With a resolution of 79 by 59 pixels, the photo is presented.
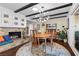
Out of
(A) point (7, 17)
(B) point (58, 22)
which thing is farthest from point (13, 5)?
(B) point (58, 22)

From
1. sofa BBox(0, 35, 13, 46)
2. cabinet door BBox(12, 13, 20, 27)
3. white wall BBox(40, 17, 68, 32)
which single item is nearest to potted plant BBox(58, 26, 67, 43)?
white wall BBox(40, 17, 68, 32)

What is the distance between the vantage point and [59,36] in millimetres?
2516

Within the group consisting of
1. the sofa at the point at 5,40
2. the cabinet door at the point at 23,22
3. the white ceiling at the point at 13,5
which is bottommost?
the sofa at the point at 5,40

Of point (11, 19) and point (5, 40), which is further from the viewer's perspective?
→ point (11, 19)

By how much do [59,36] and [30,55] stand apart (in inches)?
34.7

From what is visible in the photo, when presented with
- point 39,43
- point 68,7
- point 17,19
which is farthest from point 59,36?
point 17,19

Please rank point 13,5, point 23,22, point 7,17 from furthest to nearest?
1. point 23,22
2. point 7,17
3. point 13,5

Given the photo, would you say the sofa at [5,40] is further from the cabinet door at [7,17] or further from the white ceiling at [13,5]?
the white ceiling at [13,5]

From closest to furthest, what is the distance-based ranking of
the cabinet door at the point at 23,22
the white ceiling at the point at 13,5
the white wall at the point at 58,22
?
the white ceiling at the point at 13,5
the white wall at the point at 58,22
the cabinet door at the point at 23,22

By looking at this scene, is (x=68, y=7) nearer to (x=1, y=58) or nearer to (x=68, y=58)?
(x=68, y=58)

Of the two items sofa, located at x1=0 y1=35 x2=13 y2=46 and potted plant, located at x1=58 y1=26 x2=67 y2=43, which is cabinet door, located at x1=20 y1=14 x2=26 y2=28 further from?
potted plant, located at x1=58 y1=26 x2=67 y2=43

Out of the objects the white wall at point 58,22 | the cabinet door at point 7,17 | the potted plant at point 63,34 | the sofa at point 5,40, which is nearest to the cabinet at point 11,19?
the cabinet door at point 7,17

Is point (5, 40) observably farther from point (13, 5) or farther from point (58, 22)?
point (58, 22)

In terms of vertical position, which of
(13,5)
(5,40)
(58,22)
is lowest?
(5,40)
